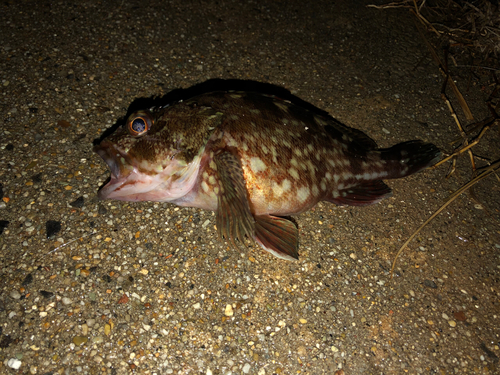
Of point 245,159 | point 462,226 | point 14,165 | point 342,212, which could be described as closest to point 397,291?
point 342,212

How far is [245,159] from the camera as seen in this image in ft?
9.27

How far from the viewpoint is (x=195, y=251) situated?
3.13 metres

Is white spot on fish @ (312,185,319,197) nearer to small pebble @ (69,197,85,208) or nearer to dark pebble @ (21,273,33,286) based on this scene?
small pebble @ (69,197,85,208)

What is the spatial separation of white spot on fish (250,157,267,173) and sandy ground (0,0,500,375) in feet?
2.56

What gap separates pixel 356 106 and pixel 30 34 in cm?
424

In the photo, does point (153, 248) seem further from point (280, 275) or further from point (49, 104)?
point (49, 104)

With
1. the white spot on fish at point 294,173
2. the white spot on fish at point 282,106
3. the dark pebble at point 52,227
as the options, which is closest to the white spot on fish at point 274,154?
the white spot on fish at point 294,173

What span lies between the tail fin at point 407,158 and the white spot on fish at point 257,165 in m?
1.39

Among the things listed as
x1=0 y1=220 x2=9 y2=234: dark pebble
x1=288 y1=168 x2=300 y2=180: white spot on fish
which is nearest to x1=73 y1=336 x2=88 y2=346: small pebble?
x1=0 y1=220 x2=9 y2=234: dark pebble

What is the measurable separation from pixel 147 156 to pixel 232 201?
0.76m

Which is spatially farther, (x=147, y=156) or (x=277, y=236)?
(x=277, y=236)

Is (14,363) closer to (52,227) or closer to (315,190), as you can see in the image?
(52,227)

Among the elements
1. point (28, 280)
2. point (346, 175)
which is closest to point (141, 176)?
point (28, 280)

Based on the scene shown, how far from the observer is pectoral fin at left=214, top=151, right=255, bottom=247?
8.85 feet
